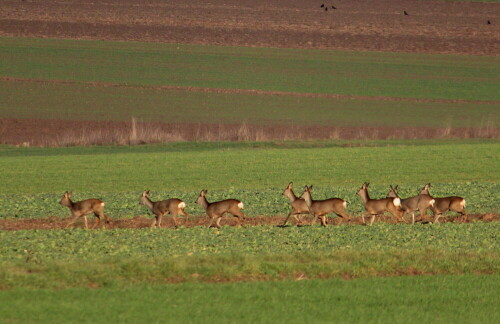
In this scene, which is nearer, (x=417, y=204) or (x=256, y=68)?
(x=417, y=204)

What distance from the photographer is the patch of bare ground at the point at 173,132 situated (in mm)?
53469

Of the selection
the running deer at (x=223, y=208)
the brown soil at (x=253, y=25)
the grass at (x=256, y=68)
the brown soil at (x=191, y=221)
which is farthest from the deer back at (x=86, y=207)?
the brown soil at (x=253, y=25)

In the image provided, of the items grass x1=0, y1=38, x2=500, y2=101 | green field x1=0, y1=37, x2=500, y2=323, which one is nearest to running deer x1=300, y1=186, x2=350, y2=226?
green field x1=0, y1=37, x2=500, y2=323

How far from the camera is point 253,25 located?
9206 centimetres

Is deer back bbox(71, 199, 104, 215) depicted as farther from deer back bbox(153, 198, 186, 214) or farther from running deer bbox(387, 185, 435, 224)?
running deer bbox(387, 185, 435, 224)

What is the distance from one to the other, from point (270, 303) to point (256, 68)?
6561 centimetres

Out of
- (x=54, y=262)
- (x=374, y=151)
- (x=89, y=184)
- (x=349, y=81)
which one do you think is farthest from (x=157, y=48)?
(x=54, y=262)

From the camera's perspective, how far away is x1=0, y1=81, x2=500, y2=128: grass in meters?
62.6

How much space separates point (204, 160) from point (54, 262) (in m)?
26.4

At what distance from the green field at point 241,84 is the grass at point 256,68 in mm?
83

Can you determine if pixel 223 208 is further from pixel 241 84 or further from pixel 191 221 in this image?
pixel 241 84

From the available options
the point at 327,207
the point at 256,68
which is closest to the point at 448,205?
the point at 327,207

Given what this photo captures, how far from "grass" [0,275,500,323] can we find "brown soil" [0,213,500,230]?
27.4 feet

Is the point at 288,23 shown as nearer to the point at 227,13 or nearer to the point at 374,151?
the point at 227,13
